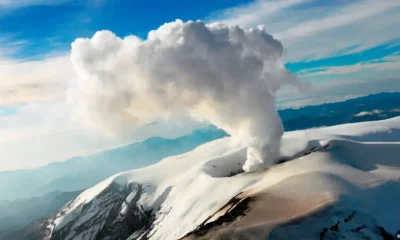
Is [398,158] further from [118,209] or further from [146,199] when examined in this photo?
[118,209]

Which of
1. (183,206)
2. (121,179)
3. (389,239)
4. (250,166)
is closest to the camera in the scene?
(389,239)

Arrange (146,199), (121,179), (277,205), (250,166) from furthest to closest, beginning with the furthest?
1. (121,179)
2. (146,199)
3. (250,166)
4. (277,205)

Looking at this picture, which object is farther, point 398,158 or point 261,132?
point 261,132

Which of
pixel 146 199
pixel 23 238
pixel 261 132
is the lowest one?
pixel 23 238

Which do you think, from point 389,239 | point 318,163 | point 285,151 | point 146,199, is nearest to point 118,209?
point 146,199

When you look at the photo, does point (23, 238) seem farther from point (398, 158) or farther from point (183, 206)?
point (398, 158)

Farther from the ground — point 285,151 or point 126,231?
point 285,151
